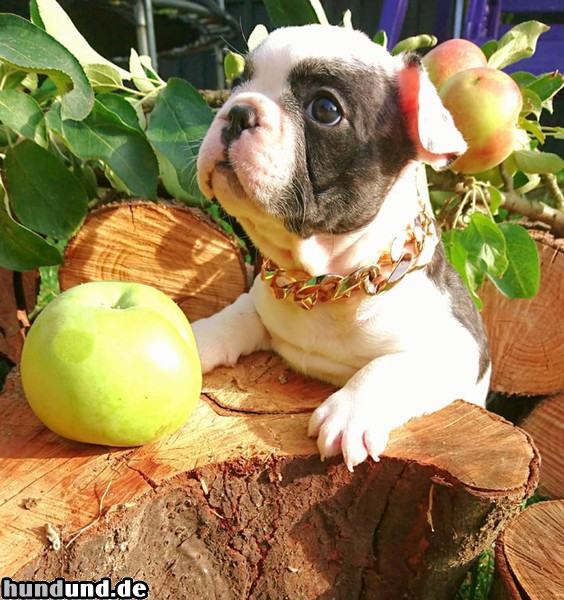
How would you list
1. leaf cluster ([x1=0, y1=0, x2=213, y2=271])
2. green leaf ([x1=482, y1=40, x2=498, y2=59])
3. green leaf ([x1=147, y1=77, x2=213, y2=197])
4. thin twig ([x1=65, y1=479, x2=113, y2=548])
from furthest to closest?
green leaf ([x1=482, y1=40, x2=498, y2=59]) < green leaf ([x1=147, y1=77, x2=213, y2=197]) < leaf cluster ([x1=0, y1=0, x2=213, y2=271]) < thin twig ([x1=65, y1=479, x2=113, y2=548])

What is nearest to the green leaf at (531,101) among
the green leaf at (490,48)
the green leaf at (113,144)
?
the green leaf at (490,48)

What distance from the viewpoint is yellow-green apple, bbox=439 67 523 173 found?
1728 mm

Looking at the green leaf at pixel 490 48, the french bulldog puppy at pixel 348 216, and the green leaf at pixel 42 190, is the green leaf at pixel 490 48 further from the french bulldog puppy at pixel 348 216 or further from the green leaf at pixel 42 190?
the green leaf at pixel 42 190

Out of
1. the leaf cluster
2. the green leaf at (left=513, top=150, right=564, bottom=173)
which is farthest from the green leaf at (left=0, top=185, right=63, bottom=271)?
the green leaf at (left=513, top=150, right=564, bottom=173)

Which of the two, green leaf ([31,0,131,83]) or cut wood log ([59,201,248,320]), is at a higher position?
green leaf ([31,0,131,83])

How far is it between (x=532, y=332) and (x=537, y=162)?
21.6 inches

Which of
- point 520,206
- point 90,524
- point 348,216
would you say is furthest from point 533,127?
point 90,524

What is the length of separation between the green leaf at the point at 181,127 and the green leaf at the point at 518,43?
1003 mm

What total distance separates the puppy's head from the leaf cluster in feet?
1.19

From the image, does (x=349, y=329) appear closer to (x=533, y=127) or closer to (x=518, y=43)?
(x=533, y=127)

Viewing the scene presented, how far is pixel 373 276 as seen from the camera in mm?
1425

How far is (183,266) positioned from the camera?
6.23ft

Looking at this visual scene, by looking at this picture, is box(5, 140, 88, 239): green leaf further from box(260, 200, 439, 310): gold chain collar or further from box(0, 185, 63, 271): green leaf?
box(260, 200, 439, 310): gold chain collar

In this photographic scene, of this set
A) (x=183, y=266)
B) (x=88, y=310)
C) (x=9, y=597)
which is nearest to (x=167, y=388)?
(x=88, y=310)
